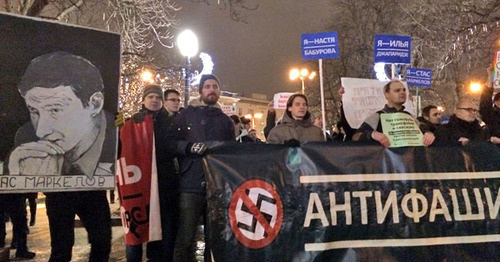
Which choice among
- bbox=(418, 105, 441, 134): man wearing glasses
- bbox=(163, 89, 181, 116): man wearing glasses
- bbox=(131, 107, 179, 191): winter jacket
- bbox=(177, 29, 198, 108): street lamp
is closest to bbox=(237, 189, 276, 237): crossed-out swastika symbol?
bbox=(131, 107, 179, 191): winter jacket

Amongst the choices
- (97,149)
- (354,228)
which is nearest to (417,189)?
(354,228)

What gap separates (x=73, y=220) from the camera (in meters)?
4.64

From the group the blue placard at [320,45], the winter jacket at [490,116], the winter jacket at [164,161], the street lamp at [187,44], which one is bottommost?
the winter jacket at [164,161]

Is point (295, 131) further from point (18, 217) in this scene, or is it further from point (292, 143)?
point (18, 217)

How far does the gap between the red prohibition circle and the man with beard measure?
1.01 ft

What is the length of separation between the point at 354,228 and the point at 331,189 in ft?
1.27

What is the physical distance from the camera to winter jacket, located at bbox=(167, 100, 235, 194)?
468 cm

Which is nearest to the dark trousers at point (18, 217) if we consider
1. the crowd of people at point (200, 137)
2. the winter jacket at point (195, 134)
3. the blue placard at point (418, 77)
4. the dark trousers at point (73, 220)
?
the crowd of people at point (200, 137)

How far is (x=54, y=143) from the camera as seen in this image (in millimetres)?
4355

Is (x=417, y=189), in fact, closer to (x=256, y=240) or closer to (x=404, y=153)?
(x=404, y=153)

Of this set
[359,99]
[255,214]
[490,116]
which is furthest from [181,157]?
[490,116]

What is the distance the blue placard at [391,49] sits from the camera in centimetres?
1020

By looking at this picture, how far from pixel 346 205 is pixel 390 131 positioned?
2.76ft

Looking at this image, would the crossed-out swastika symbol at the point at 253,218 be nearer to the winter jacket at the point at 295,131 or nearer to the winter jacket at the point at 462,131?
the winter jacket at the point at 295,131
